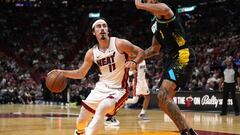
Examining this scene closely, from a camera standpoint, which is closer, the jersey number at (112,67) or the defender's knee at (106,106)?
the defender's knee at (106,106)

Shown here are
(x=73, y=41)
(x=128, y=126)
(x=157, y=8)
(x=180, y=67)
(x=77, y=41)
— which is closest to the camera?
(x=157, y=8)

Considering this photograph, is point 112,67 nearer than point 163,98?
No

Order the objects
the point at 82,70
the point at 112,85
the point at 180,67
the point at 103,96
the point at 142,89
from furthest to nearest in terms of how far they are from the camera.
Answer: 1. the point at 142,89
2. the point at 82,70
3. the point at 112,85
4. the point at 103,96
5. the point at 180,67

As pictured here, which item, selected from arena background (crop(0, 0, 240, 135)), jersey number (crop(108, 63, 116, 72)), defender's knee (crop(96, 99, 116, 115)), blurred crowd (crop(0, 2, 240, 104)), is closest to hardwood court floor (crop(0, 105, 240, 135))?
jersey number (crop(108, 63, 116, 72))

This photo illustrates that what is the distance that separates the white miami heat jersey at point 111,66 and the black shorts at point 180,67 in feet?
2.25

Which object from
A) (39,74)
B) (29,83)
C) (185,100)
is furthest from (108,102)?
(39,74)

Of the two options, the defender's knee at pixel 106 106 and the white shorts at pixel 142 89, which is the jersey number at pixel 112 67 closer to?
the defender's knee at pixel 106 106

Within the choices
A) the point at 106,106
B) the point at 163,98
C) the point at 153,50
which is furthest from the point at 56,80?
the point at 163,98

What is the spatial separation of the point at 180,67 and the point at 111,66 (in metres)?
1.00

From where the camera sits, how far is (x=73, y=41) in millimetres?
34250

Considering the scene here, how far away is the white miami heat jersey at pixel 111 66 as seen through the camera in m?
6.55

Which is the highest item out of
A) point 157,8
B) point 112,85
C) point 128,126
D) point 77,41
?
point 157,8

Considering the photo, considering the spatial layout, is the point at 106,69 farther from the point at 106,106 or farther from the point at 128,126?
the point at 128,126

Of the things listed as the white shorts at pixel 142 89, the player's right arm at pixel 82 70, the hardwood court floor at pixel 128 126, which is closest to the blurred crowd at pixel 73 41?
the white shorts at pixel 142 89
